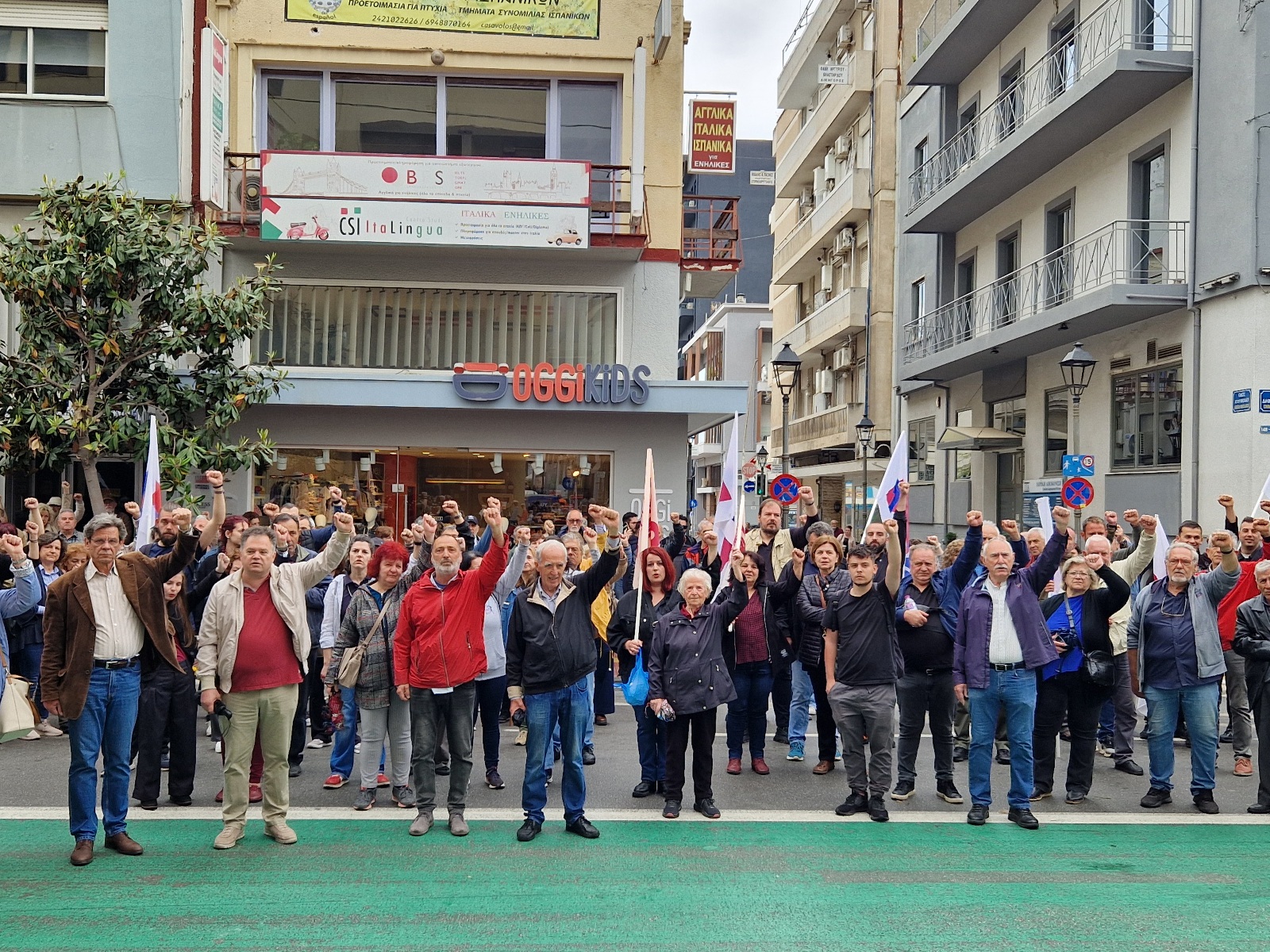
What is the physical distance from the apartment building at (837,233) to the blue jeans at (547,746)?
24339 millimetres

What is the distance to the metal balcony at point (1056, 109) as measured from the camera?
56.0ft

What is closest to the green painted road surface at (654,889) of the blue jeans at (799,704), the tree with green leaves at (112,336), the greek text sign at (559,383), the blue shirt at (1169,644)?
the blue shirt at (1169,644)

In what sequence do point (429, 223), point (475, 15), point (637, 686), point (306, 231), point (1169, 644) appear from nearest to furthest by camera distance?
point (637, 686) < point (1169, 644) < point (306, 231) < point (429, 223) < point (475, 15)

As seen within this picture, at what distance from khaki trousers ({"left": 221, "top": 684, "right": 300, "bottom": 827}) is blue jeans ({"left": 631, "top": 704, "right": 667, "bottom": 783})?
2.53 metres

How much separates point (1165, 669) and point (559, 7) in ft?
49.3

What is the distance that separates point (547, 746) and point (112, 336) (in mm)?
11021

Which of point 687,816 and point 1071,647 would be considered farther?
point 1071,647

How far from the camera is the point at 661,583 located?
8.66 metres

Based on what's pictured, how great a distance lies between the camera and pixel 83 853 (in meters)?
6.42

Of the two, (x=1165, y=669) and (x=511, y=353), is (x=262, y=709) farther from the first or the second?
(x=511, y=353)

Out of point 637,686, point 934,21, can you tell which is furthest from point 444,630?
point 934,21

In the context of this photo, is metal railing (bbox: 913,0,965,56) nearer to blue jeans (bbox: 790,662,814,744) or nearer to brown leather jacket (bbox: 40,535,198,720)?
blue jeans (bbox: 790,662,814,744)

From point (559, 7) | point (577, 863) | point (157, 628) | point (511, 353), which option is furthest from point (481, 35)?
point (577, 863)

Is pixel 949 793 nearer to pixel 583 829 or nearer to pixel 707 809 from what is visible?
pixel 707 809
